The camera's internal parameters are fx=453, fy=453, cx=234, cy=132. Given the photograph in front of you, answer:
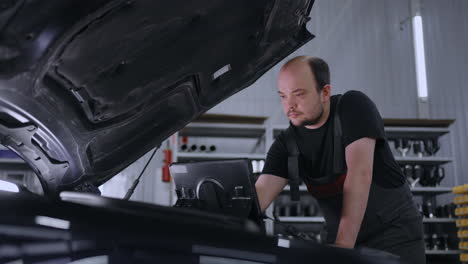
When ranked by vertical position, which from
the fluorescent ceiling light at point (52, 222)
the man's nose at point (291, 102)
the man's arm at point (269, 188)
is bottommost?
the fluorescent ceiling light at point (52, 222)

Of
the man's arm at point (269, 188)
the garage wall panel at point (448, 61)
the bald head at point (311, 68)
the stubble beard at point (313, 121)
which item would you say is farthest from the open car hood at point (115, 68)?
the garage wall panel at point (448, 61)

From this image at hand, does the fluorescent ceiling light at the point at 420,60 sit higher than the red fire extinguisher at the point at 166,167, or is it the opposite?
the fluorescent ceiling light at the point at 420,60

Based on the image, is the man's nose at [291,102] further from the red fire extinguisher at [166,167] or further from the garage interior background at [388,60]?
the garage interior background at [388,60]

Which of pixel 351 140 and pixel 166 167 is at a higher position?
pixel 166 167

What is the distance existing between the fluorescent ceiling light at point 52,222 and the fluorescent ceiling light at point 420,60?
6174mm

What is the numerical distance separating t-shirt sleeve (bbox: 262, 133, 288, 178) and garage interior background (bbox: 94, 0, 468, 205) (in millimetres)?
4221

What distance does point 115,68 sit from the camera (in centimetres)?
138

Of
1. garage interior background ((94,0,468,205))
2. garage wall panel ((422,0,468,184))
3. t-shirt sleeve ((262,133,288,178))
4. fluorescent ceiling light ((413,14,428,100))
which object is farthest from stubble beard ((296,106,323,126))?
garage wall panel ((422,0,468,184))

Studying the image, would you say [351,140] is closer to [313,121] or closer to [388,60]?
[313,121]

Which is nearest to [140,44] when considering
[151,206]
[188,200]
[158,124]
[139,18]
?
[139,18]

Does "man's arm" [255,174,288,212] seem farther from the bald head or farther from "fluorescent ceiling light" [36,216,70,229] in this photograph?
"fluorescent ceiling light" [36,216,70,229]

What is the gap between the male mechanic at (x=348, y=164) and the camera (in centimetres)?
148

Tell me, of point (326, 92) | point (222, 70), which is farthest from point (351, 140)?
point (222, 70)

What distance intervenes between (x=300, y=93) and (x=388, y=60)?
530 cm
